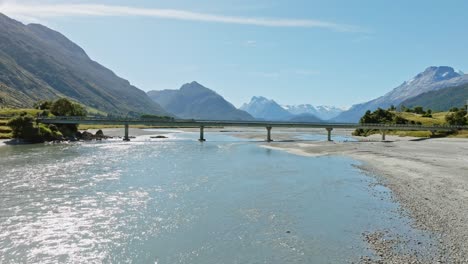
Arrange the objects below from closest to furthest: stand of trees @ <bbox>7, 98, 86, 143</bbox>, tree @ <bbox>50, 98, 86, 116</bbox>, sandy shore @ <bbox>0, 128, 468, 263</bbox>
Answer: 1. sandy shore @ <bbox>0, 128, 468, 263</bbox>
2. stand of trees @ <bbox>7, 98, 86, 143</bbox>
3. tree @ <bbox>50, 98, 86, 116</bbox>

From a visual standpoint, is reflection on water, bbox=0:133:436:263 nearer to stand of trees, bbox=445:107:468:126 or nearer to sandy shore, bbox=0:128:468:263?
sandy shore, bbox=0:128:468:263

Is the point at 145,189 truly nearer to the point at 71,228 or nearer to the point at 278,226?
the point at 71,228

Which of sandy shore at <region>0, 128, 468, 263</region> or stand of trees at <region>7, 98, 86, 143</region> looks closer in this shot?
sandy shore at <region>0, 128, 468, 263</region>

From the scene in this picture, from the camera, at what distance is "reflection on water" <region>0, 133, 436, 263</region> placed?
79.5 feet

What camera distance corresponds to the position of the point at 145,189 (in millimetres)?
45094

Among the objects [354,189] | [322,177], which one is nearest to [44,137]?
[322,177]

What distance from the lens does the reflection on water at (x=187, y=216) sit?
24234mm

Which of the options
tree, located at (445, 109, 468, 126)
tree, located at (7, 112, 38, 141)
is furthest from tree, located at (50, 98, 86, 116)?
tree, located at (445, 109, 468, 126)

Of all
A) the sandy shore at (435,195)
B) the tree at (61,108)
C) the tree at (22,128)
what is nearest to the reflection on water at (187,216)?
the sandy shore at (435,195)

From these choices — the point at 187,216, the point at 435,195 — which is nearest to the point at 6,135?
the point at 187,216

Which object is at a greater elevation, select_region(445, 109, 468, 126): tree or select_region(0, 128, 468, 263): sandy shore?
select_region(445, 109, 468, 126): tree

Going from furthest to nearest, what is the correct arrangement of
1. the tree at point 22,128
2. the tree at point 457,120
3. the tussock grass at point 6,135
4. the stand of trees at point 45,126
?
the tree at point 457,120 < the tussock grass at point 6,135 < the stand of trees at point 45,126 < the tree at point 22,128

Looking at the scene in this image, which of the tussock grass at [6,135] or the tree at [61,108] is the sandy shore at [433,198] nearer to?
the tussock grass at [6,135]

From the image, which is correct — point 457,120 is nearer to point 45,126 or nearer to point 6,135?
point 45,126
